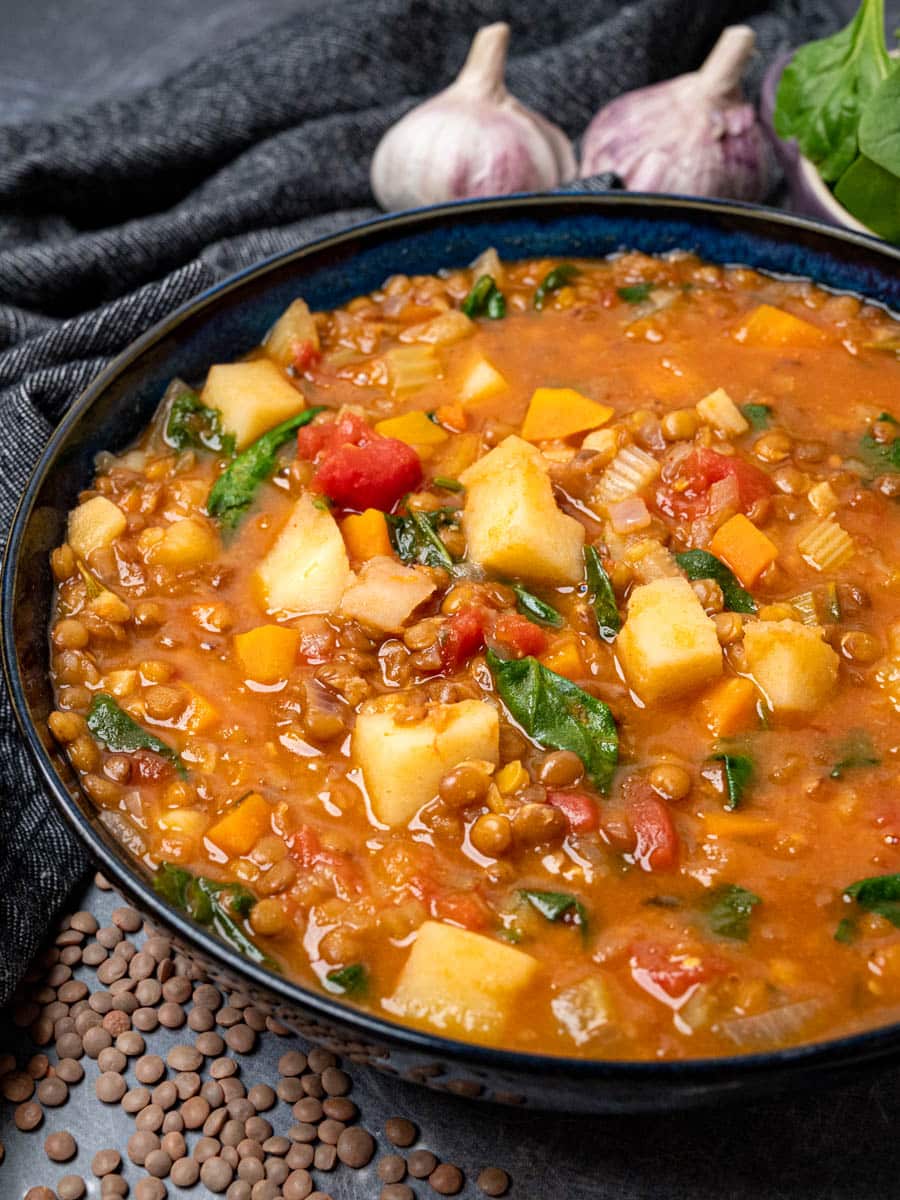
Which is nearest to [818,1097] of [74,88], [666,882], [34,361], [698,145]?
[666,882]

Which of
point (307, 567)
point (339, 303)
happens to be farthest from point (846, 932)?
point (339, 303)

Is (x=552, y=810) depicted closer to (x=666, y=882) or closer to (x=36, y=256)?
(x=666, y=882)

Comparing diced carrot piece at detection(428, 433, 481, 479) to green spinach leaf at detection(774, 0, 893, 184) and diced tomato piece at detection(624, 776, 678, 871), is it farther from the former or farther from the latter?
green spinach leaf at detection(774, 0, 893, 184)

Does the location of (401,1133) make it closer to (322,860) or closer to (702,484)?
(322,860)

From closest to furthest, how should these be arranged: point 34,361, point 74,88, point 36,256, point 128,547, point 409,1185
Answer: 1. point 409,1185
2. point 128,547
3. point 34,361
4. point 36,256
5. point 74,88

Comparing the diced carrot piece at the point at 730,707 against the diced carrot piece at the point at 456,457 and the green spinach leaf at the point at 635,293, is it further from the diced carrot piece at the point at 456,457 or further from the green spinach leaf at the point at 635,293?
the green spinach leaf at the point at 635,293

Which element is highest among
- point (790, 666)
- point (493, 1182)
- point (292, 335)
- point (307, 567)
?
point (292, 335)
